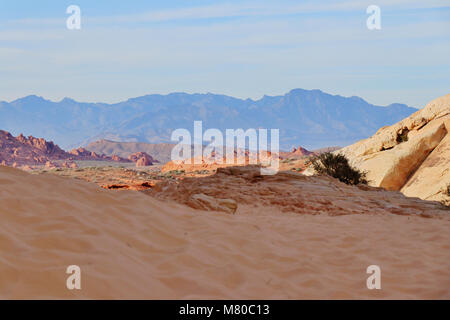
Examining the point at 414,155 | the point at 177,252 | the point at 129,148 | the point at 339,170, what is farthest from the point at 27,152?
the point at 177,252

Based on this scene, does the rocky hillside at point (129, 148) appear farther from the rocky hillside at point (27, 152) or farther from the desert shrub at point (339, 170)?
the desert shrub at point (339, 170)

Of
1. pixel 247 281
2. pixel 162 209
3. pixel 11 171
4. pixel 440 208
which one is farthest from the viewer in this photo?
pixel 440 208

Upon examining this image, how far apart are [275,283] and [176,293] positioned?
101 centimetres

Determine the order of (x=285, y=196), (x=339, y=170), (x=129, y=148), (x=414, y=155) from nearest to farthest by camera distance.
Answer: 1. (x=285, y=196)
2. (x=339, y=170)
3. (x=414, y=155)
4. (x=129, y=148)

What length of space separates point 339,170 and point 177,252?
13928mm

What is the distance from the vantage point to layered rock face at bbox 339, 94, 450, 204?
17672 millimetres

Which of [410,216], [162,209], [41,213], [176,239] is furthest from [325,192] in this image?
[41,213]

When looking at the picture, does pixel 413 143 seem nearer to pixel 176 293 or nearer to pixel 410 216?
pixel 410 216

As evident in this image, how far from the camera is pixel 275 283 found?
455 cm

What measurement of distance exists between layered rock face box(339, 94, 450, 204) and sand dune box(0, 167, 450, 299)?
33.9ft

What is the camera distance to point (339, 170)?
714 inches

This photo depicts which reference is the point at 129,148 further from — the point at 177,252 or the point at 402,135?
the point at 177,252

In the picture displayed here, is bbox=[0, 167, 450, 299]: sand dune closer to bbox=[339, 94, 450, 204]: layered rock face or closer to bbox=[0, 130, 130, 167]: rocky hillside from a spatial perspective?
bbox=[339, 94, 450, 204]: layered rock face

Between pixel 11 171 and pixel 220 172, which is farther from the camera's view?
pixel 220 172
